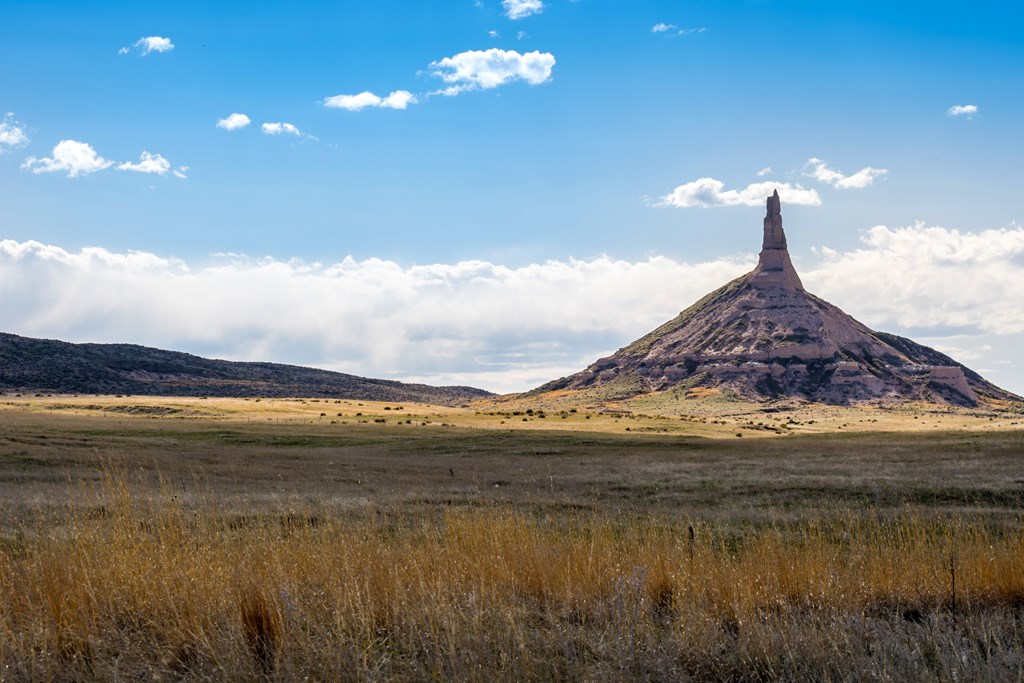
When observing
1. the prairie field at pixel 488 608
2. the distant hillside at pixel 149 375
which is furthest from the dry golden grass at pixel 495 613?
the distant hillside at pixel 149 375

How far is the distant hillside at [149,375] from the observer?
399 ft

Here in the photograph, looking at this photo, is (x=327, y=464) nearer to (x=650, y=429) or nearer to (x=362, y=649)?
(x=362, y=649)

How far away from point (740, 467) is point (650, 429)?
3524cm

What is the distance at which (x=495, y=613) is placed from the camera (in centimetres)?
739

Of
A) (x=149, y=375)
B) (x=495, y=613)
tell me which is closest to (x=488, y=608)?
(x=495, y=613)

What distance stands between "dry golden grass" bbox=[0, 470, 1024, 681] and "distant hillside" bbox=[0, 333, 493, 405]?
11882cm

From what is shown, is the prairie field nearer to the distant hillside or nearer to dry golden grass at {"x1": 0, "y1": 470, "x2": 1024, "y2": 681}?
dry golden grass at {"x1": 0, "y1": 470, "x2": 1024, "y2": 681}

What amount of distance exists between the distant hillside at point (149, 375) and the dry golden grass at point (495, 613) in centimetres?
11882

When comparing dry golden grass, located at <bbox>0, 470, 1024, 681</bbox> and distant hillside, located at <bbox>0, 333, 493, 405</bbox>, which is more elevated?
distant hillside, located at <bbox>0, 333, 493, 405</bbox>

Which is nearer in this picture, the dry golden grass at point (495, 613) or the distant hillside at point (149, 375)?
the dry golden grass at point (495, 613)

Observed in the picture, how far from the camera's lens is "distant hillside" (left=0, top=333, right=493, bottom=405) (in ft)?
399

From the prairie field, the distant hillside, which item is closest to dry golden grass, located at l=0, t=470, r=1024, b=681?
the prairie field

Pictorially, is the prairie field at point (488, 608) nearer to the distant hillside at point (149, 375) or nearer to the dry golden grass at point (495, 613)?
the dry golden grass at point (495, 613)

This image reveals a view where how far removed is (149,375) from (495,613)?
5941 inches
